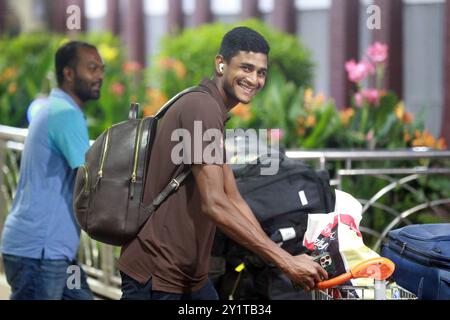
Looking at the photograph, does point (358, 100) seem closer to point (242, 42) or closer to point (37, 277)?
point (37, 277)

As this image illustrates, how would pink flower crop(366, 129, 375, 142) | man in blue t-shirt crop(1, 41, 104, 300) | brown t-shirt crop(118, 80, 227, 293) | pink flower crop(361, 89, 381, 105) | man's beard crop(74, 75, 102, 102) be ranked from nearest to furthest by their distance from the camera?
brown t-shirt crop(118, 80, 227, 293) < man in blue t-shirt crop(1, 41, 104, 300) < man's beard crop(74, 75, 102, 102) < pink flower crop(366, 129, 375, 142) < pink flower crop(361, 89, 381, 105)

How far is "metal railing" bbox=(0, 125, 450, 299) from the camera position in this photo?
6363 millimetres

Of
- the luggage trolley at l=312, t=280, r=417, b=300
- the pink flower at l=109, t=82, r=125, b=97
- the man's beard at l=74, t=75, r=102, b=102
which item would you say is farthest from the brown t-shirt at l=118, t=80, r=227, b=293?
the pink flower at l=109, t=82, r=125, b=97

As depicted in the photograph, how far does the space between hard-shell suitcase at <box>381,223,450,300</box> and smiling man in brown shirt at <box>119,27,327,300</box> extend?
0.37 meters

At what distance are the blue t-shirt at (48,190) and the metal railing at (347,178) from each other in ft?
5.31

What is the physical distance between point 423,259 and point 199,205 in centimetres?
80

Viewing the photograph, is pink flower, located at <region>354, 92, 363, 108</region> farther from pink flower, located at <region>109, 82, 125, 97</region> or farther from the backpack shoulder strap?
the backpack shoulder strap

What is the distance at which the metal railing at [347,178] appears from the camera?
6363 mm

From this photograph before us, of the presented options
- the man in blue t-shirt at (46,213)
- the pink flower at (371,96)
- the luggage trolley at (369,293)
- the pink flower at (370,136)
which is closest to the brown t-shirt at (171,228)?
the luggage trolley at (369,293)

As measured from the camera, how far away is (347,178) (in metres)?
7.44

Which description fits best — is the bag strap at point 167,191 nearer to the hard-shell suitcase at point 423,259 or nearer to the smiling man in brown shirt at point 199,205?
the smiling man in brown shirt at point 199,205

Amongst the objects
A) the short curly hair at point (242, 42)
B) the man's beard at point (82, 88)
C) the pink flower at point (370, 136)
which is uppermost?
the short curly hair at point (242, 42)
